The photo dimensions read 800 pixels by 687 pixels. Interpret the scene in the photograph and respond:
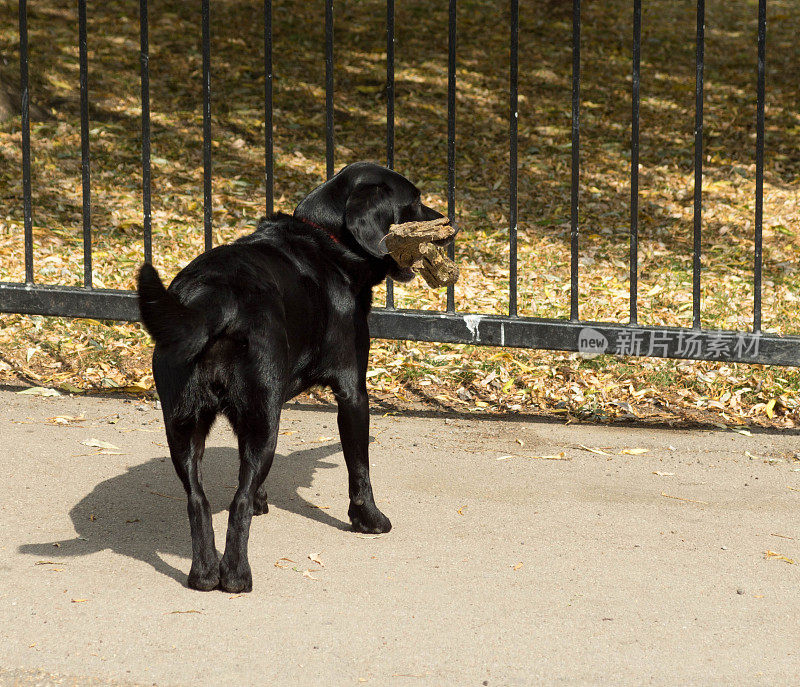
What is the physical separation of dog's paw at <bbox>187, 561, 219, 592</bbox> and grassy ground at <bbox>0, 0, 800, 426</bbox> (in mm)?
2431

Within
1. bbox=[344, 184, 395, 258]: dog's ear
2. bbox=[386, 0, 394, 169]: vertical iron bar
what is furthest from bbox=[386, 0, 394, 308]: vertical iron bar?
bbox=[344, 184, 395, 258]: dog's ear

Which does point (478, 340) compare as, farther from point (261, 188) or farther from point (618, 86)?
point (618, 86)

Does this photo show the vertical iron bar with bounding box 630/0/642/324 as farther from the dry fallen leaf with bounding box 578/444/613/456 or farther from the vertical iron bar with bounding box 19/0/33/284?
the vertical iron bar with bounding box 19/0/33/284

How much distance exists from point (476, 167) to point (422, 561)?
702 centimetres

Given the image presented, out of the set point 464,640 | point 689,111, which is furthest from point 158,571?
point 689,111

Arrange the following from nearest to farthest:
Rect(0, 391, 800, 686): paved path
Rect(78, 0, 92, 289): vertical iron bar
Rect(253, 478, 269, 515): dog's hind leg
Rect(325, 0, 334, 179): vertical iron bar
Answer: Rect(0, 391, 800, 686): paved path → Rect(253, 478, 269, 515): dog's hind leg → Rect(325, 0, 334, 179): vertical iron bar → Rect(78, 0, 92, 289): vertical iron bar

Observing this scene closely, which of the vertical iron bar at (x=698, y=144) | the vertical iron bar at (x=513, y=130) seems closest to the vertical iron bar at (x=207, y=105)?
the vertical iron bar at (x=513, y=130)

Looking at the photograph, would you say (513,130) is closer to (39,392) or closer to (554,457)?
(554,457)

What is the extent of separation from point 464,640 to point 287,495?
1461mm

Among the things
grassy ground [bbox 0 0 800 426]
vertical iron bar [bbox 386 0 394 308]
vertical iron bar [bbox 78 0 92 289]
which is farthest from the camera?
grassy ground [bbox 0 0 800 426]

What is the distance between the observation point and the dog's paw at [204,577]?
3.56 m

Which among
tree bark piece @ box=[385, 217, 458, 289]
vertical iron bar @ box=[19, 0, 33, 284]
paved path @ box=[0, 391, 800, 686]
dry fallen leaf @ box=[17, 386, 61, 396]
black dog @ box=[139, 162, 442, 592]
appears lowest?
paved path @ box=[0, 391, 800, 686]

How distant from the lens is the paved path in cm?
315

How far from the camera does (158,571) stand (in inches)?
147
